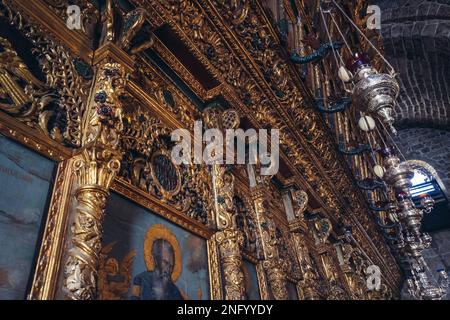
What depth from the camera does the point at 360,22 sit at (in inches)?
312

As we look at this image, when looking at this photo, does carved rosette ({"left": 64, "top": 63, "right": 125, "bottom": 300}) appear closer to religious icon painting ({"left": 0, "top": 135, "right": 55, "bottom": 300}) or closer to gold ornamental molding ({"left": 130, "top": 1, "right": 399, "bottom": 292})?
religious icon painting ({"left": 0, "top": 135, "right": 55, "bottom": 300})

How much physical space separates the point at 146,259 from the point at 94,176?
53 cm

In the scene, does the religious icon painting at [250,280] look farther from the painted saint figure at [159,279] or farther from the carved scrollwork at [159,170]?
the painted saint figure at [159,279]

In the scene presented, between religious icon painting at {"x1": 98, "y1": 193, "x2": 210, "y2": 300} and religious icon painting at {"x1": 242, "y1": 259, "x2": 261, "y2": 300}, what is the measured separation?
55 cm

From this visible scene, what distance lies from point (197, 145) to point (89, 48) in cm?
99

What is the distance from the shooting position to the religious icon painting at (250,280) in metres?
2.66

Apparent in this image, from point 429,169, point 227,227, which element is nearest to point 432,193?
point 429,169

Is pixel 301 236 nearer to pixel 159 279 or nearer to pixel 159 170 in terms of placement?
pixel 159 170

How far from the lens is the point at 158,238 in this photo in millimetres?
1956

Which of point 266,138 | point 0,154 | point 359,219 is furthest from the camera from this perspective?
point 359,219

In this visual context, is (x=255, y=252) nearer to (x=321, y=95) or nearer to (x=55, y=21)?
(x=55, y=21)

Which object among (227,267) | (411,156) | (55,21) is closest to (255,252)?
(227,267)

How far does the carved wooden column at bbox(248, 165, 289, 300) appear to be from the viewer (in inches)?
114

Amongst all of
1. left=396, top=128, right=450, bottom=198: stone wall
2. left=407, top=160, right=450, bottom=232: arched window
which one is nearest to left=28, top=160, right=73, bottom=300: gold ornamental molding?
left=407, top=160, right=450, bottom=232: arched window
